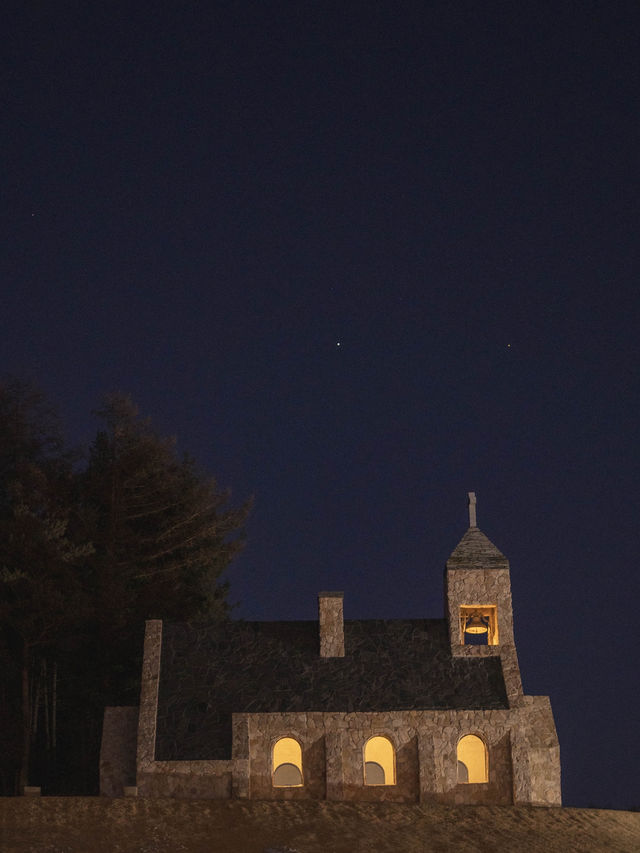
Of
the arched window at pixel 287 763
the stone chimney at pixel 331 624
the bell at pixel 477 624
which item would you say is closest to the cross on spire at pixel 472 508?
the bell at pixel 477 624

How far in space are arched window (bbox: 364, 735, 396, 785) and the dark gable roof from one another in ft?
9.60

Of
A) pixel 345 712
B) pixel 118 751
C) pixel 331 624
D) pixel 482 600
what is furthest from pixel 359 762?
pixel 118 751

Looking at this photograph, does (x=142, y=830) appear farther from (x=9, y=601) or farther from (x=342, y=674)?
(x=9, y=601)

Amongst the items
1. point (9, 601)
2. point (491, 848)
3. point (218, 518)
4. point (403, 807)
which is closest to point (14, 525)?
point (9, 601)

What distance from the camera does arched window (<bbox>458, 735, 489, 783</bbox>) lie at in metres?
36.5

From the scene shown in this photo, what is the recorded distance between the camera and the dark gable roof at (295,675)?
1320 inches

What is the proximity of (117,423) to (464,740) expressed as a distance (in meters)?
18.9

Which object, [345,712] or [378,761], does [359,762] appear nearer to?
[345,712]

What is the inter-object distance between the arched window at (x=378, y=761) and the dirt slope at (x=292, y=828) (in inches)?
195

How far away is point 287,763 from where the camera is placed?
35.8 meters

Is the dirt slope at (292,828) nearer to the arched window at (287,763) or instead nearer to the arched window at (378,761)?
the arched window at (287,763)

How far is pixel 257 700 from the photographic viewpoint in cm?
3388

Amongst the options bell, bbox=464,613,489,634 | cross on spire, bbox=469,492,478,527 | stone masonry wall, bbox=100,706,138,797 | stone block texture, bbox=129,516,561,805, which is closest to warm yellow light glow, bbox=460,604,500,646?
bell, bbox=464,613,489,634

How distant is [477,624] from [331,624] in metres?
5.28
